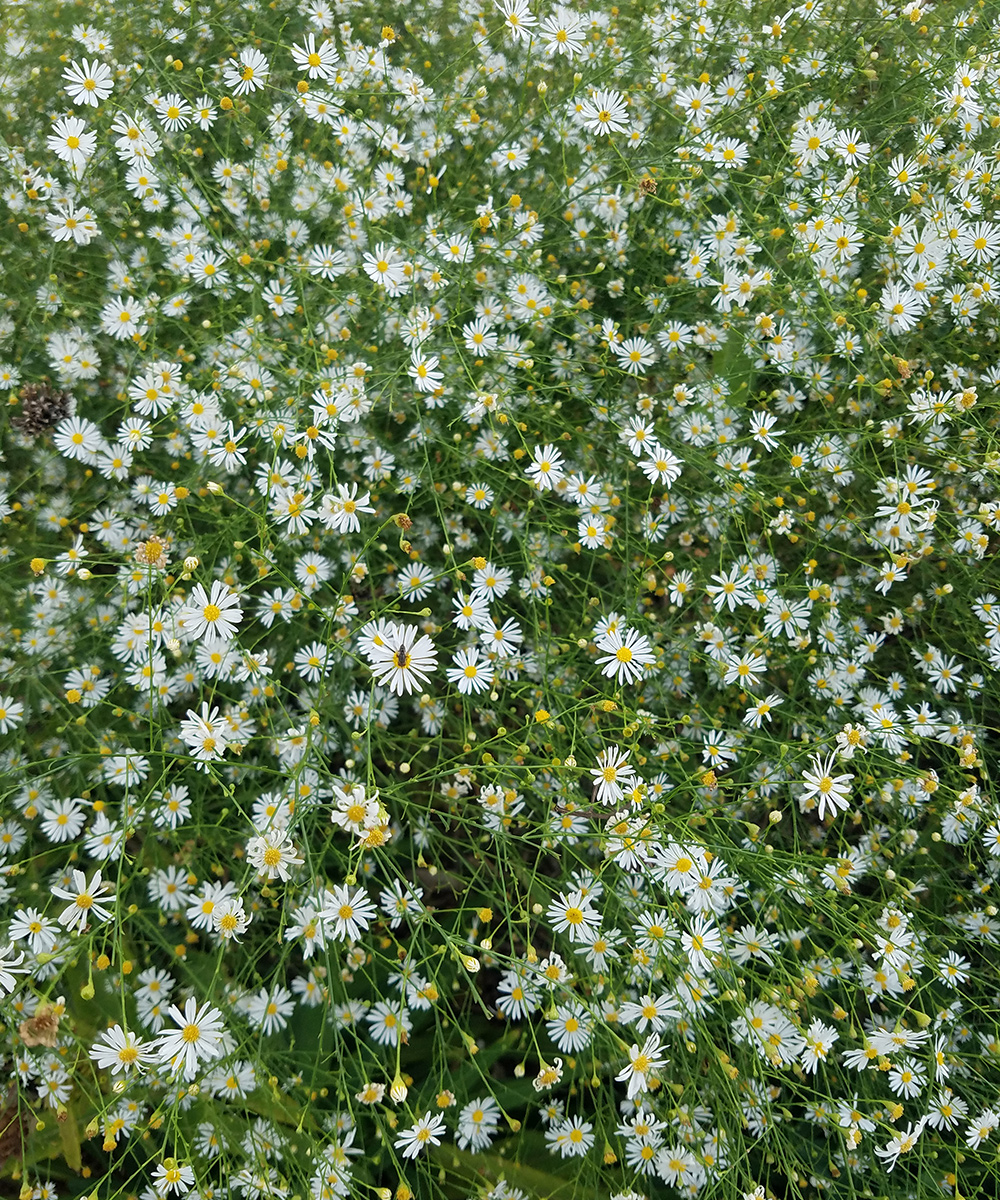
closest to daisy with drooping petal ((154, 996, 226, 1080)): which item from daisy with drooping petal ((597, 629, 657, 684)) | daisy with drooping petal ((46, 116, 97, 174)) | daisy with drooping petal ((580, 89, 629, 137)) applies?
daisy with drooping petal ((597, 629, 657, 684))

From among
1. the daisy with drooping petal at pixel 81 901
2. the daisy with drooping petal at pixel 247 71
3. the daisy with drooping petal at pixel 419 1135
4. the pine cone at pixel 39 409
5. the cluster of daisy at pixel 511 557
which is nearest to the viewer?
the daisy with drooping petal at pixel 81 901

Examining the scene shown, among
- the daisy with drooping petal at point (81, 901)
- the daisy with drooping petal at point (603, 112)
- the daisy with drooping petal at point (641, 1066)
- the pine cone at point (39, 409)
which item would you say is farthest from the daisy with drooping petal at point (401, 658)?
the daisy with drooping petal at point (603, 112)

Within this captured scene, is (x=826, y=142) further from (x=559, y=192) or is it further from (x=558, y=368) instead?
(x=558, y=368)

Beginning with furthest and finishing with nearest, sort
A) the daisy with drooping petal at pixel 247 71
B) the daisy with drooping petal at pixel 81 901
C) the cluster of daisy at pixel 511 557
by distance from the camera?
the daisy with drooping petal at pixel 247 71 < the cluster of daisy at pixel 511 557 < the daisy with drooping petal at pixel 81 901

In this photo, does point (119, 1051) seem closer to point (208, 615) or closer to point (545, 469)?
point (208, 615)

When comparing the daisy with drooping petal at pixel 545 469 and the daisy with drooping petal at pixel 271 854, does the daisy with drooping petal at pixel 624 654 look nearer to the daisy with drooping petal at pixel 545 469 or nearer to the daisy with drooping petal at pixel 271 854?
the daisy with drooping petal at pixel 545 469

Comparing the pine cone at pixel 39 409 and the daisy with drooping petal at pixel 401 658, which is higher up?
the pine cone at pixel 39 409

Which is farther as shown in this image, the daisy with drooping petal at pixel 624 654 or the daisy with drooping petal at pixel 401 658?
the daisy with drooping petal at pixel 624 654

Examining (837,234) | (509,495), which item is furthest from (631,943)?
(837,234)
